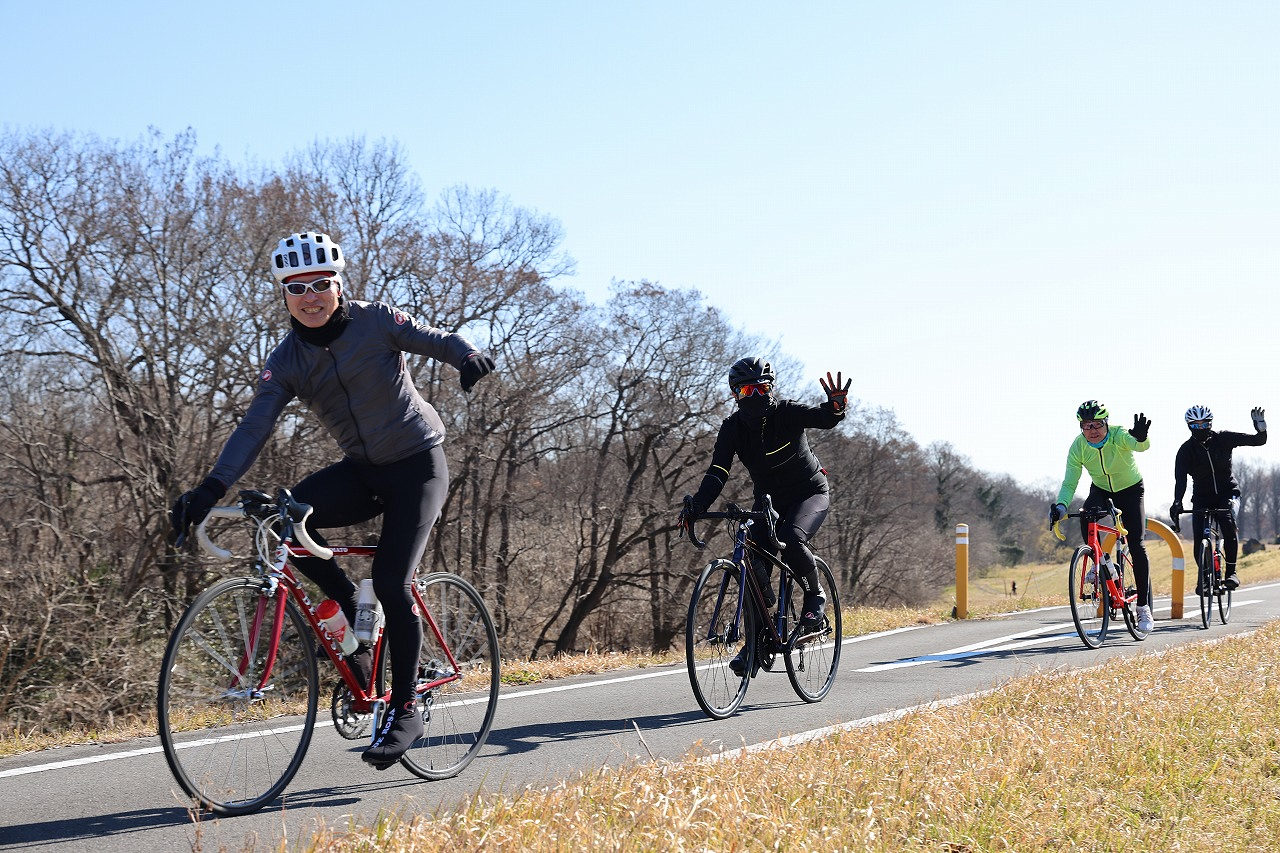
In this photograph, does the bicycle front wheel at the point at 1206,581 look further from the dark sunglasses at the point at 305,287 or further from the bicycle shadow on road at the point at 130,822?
the dark sunglasses at the point at 305,287

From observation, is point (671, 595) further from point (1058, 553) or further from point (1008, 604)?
point (1058, 553)

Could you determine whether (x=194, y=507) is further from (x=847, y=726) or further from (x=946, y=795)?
(x=847, y=726)

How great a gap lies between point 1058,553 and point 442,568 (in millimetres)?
82012

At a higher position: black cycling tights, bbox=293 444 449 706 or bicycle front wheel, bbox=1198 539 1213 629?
black cycling tights, bbox=293 444 449 706

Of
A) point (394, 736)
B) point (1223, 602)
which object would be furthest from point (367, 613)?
point (1223, 602)

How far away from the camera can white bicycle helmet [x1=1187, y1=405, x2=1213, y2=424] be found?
12.7m

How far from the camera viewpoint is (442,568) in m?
24.7

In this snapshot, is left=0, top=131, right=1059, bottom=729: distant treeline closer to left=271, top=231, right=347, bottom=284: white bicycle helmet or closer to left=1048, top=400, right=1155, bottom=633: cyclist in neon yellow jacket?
left=271, top=231, right=347, bottom=284: white bicycle helmet

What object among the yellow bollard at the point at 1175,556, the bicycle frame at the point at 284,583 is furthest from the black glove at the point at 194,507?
the yellow bollard at the point at 1175,556

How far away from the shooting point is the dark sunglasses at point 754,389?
22.5ft

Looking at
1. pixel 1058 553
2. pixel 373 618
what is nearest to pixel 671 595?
pixel 373 618

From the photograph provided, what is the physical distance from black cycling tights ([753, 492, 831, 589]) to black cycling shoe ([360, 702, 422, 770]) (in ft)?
9.69

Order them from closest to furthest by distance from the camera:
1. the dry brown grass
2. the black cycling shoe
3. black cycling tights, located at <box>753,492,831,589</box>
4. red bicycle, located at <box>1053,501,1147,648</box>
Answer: the dry brown grass < the black cycling shoe < black cycling tights, located at <box>753,492,831,589</box> < red bicycle, located at <box>1053,501,1147,648</box>

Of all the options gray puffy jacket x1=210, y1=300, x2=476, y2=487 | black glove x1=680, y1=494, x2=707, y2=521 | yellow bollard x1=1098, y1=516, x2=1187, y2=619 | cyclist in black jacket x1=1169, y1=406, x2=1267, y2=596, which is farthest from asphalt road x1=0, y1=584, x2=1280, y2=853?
cyclist in black jacket x1=1169, y1=406, x2=1267, y2=596
